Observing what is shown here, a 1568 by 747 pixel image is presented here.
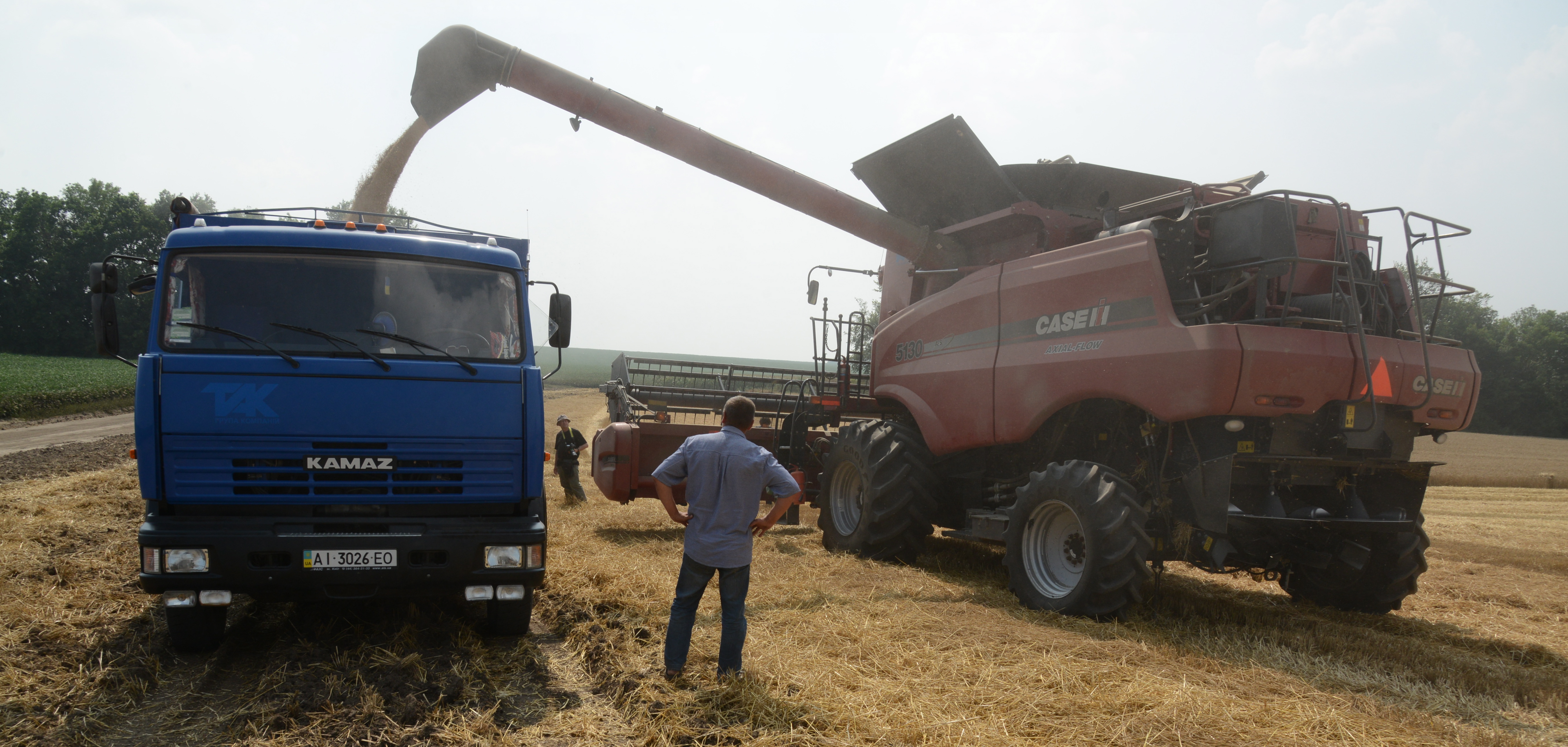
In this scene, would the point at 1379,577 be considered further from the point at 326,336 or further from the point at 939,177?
the point at 326,336

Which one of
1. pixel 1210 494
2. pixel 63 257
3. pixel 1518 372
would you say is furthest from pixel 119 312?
pixel 1518 372

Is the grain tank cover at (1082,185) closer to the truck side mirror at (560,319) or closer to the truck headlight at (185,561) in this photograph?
the truck side mirror at (560,319)

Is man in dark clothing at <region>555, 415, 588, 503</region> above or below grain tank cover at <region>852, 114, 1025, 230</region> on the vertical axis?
below

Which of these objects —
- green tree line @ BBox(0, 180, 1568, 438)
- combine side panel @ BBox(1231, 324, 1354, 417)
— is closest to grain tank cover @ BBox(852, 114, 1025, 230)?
combine side panel @ BBox(1231, 324, 1354, 417)

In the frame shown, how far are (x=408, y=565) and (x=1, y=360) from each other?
154 ft

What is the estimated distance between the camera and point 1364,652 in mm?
5184

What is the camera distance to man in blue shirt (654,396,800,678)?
4324mm

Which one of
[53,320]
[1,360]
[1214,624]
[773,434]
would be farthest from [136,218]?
[1214,624]

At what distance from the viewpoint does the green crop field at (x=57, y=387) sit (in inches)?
1049

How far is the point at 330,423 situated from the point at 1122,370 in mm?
4675

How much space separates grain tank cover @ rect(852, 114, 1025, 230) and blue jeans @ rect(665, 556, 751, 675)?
487cm

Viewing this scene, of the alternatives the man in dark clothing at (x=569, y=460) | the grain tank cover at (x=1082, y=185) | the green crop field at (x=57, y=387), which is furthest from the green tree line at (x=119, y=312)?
the grain tank cover at (x=1082, y=185)

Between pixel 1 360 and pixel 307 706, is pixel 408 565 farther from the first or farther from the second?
pixel 1 360

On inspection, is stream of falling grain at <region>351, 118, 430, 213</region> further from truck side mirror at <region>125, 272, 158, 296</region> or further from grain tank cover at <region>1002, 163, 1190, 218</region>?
grain tank cover at <region>1002, 163, 1190, 218</region>
